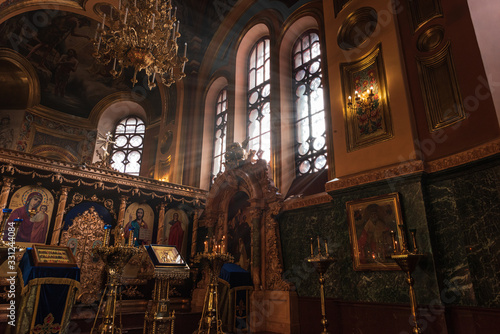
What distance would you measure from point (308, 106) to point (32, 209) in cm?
704

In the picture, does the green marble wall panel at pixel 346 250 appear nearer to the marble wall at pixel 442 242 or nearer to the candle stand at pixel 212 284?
the marble wall at pixel 442 242

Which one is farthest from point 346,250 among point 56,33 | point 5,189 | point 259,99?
point 56,33

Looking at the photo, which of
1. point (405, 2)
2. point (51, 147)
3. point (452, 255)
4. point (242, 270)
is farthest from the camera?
point (51, 147)

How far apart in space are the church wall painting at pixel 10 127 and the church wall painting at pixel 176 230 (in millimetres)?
8756

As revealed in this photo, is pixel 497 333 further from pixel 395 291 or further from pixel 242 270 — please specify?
pixel 242 270

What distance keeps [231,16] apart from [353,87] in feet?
23.5

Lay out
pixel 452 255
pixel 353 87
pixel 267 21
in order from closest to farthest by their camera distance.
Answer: pixel 452 255
pixel 353 87
pixel 267 21

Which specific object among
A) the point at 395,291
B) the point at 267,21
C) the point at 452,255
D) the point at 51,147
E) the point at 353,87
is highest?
the point at 267,21

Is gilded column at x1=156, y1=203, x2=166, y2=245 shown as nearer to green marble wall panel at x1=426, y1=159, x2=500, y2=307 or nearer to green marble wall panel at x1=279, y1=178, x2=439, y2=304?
green marble wall panel at x1=279, y1=178, x2=439, y2=304

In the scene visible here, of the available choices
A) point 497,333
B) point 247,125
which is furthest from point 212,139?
point 497,333

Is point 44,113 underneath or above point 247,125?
above

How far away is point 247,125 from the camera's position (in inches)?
420

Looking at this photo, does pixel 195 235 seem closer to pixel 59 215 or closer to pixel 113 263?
pixel 59 215

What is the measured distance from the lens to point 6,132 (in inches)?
544
